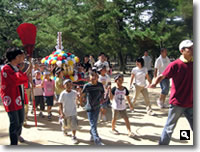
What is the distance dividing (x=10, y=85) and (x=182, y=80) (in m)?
2.55

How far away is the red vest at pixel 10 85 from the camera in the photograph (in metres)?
2.94

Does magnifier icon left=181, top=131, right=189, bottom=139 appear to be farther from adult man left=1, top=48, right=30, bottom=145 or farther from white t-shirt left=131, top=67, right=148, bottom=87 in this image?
adult man left=1, top=48, right=30, bottom=145

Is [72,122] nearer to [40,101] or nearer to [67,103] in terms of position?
[67,103]

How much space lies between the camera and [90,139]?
3.59 metres

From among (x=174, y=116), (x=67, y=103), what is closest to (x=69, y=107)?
(x=67, y=103)

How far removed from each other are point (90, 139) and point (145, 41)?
467 inches

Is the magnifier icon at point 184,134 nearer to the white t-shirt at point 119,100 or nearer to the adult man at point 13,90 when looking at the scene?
the white t-shirt at point 119,100

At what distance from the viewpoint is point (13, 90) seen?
3033 millimetres

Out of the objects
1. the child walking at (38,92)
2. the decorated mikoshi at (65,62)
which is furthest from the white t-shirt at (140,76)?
the child walking at (38,92)

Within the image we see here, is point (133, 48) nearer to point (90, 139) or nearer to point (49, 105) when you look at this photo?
point (49, 105)

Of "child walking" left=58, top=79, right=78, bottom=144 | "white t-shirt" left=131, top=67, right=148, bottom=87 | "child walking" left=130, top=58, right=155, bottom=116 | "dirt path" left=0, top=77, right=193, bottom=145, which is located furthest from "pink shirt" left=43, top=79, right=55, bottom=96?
"white t-shirt" left=131, top=67, right=148, bottom=87

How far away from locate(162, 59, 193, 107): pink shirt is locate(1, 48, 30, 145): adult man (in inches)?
86.5

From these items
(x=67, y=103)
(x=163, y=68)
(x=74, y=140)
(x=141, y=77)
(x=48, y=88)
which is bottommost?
(x=74, y=140)

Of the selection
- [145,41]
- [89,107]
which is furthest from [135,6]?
[89,107]
